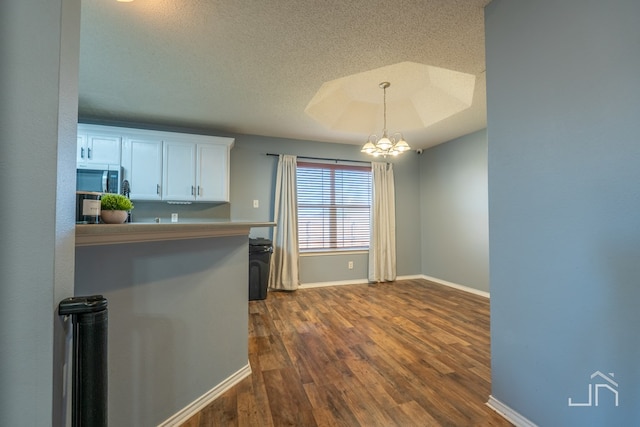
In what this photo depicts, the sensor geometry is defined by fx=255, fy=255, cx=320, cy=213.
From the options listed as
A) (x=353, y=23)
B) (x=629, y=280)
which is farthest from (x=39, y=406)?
(x=353, y=23)

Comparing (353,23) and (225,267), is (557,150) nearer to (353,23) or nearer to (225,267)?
(353,23)

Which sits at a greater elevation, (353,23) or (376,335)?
(353,23)

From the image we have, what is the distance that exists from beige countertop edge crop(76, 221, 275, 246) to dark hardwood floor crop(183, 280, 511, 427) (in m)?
1.00

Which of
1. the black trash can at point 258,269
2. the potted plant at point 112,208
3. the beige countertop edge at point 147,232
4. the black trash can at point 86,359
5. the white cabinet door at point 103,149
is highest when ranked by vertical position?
the white cabinet door at point 103,149

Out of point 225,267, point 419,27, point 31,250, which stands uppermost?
point 419,27

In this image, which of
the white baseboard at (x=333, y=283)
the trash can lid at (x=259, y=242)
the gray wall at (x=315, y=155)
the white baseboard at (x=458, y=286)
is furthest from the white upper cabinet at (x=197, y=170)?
the white baseboard at (x=458, y=286)

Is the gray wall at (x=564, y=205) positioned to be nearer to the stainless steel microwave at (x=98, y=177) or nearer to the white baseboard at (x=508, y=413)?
the white baseboard at (x=508, y=413)

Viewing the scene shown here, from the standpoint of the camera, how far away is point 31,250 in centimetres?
56

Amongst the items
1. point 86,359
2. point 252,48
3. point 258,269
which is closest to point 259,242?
point 258,269

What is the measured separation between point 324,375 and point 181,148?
318cm

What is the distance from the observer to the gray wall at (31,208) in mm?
539

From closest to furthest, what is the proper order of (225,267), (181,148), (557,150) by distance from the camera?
(557,150) < (225,267) < (181,148)

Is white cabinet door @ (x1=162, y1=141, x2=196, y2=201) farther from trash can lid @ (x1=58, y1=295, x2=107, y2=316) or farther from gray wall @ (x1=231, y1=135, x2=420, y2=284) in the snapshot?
trash can lid @ (x1=58, y1=295, x2=107, y2=316)

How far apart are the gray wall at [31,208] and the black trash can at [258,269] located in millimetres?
2905
